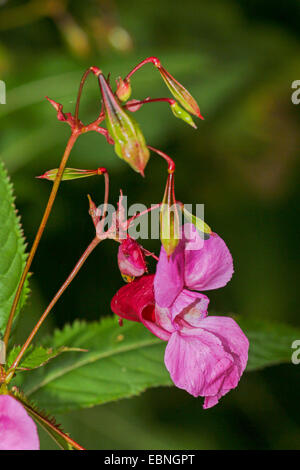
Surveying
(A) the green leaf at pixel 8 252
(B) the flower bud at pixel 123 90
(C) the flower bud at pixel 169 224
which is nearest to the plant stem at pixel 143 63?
(B) the flower bud at pixel 123 90

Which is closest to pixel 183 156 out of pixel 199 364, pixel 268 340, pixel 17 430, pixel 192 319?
pixel 268 340

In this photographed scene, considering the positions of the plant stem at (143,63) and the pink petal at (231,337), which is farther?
the pink petal at (231,337)

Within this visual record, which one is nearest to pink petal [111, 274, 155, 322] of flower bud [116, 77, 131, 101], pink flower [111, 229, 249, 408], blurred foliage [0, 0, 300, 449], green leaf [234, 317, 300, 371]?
pink flower [111, 229, 249, 408]

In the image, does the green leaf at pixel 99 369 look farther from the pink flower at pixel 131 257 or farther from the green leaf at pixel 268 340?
the pink flower at pixel 131 257

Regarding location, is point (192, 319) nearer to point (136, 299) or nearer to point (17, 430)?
point (136, 299)
